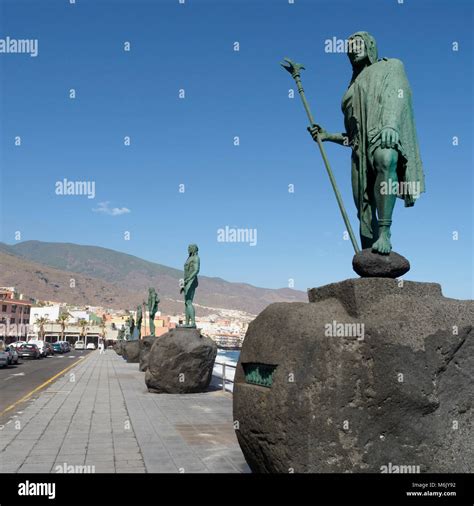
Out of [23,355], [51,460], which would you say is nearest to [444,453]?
[51,460]

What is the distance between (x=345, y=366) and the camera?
3670 mm

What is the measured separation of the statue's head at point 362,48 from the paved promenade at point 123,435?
428cm

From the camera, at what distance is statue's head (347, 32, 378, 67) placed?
4727 mm

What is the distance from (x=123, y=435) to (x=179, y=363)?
5.32 meters

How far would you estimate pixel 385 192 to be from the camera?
4344 mm

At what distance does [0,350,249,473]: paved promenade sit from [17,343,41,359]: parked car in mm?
23847

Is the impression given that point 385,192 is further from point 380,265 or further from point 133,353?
point 133,353

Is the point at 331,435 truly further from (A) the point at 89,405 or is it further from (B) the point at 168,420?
(A) the point at 89,405
